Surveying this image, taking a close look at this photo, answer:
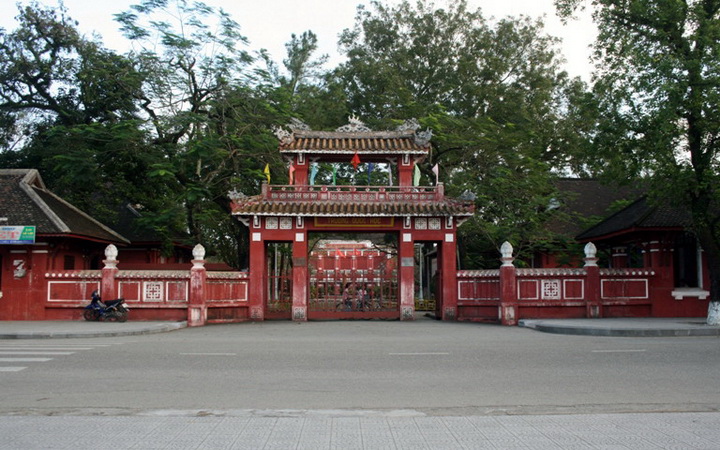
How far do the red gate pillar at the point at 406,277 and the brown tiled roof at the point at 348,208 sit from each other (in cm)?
108

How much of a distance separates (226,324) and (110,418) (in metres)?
15.1

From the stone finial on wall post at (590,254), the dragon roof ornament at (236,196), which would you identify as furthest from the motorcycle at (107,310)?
the stone finial on wall post at (590,254)

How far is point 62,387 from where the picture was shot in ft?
30.2

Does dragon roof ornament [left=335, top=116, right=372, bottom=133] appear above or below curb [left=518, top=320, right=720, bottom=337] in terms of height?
above

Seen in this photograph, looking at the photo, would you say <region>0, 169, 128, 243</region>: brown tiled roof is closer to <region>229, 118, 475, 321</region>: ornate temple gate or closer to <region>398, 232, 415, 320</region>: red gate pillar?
<region>229, 118, 475, 321</region>: ornate temple gate

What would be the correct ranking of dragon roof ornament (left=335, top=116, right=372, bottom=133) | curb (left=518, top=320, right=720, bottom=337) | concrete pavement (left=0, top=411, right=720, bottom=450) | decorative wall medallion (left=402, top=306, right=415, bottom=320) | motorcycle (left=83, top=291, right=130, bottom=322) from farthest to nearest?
dragon roof ornament (left=335, top=116, right=372, bottom=133), decorative wall medallion (left=402, top=306, right=415, bottom=320), motorcycle (left=83, top=291, right=130, bottom=322), curb (left=518, top=320, right=720, bottom=337), concrete pavement (left=0, top=411, right=720, bottom=450)

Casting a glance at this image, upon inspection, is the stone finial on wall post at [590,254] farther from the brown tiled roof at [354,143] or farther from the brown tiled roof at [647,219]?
Answer: the brown tiled roof at [354,143]

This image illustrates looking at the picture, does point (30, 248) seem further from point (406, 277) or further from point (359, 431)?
point (359, 431)

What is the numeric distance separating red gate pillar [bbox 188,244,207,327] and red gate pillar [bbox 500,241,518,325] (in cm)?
1028

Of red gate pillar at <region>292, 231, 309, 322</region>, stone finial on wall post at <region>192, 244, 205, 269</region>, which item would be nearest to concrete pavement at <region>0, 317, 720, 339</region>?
stone finial on wall post at <region>192, 244, 205, 269</region>

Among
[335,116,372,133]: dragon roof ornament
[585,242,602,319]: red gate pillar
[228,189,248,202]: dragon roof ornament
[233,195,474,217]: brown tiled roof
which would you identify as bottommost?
[585,242,602,319]: red gate pillar

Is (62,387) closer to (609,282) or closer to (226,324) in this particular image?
(226,324)

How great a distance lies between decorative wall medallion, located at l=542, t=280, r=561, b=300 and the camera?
72.9ft

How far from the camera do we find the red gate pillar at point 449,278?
23609 millimetres
